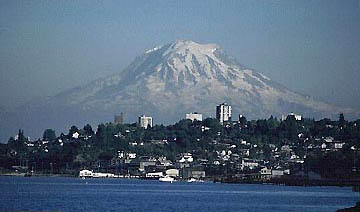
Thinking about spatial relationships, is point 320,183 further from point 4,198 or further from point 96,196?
point 4,198

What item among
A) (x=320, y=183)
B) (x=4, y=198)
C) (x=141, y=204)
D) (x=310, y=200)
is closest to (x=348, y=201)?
(x=310, y=200)

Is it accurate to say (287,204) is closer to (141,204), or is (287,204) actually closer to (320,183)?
(141,204)

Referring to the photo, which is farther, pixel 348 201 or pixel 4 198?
pixel 348 201

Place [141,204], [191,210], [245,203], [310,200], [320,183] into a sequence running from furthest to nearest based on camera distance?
[320,183] < [310,200] < [245,203] < [141,204] < [191,210]

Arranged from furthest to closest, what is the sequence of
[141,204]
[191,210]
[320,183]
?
[320,183] < [141,204] < [191,210]

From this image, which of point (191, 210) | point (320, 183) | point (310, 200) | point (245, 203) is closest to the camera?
point (191, 210)

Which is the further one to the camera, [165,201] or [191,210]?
[165,201]

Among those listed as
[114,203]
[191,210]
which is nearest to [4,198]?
[114,203]

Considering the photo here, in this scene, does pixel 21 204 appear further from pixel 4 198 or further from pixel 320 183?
pixel 320 183

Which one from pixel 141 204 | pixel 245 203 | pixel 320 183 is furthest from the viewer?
pixel 320 183
